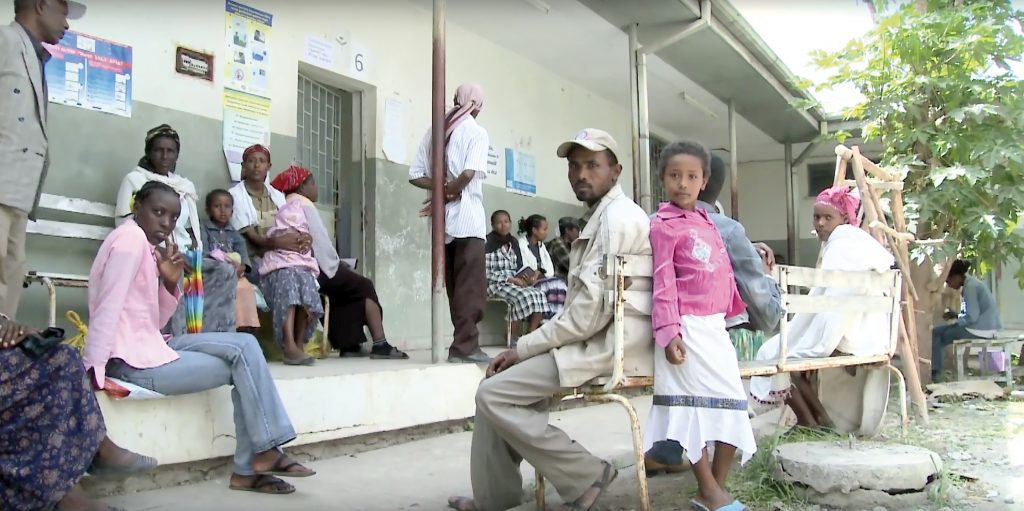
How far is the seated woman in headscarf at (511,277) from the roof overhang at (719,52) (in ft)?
7.39

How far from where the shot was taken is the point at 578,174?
10.1 feet

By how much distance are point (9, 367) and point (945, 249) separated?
6354 millimetres

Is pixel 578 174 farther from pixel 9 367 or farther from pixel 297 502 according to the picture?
pixel 9 367

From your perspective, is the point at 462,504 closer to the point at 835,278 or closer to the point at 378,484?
the point at 378,484

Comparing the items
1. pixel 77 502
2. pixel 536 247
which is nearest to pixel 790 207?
pixel 536 247

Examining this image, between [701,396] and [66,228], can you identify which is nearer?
[701,396]

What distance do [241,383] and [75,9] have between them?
111 inches

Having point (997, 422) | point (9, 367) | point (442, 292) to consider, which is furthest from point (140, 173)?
point (997, 422)

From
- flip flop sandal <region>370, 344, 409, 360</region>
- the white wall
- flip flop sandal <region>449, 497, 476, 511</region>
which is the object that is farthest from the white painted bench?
flip flop sandal <region>449, 497, 476, 511</region>

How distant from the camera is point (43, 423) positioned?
2.57 m

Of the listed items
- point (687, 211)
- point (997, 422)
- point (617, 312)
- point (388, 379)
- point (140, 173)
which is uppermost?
point (140, 173)

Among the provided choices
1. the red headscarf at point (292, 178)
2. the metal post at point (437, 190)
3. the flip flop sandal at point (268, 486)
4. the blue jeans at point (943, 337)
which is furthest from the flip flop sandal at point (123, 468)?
the blue jeans at point (943, 337)

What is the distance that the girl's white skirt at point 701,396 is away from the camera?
9.12 ft

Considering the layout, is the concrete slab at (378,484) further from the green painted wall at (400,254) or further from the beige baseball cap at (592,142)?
the green painted wall at (400,254)
